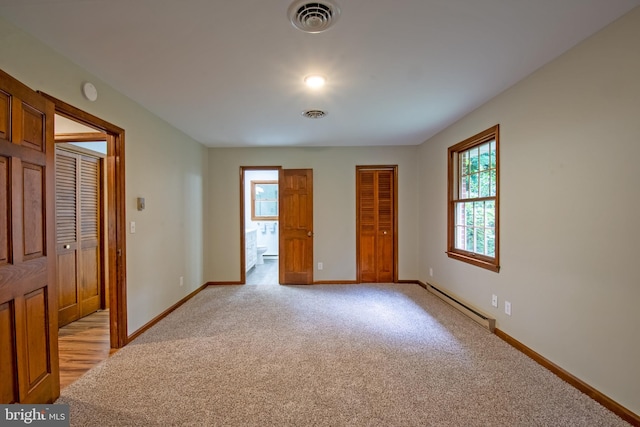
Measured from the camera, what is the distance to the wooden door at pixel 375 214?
15.4 feet

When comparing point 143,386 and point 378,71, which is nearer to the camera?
point 143,386

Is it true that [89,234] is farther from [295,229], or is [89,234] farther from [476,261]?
[476,261]

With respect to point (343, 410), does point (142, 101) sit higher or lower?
higher

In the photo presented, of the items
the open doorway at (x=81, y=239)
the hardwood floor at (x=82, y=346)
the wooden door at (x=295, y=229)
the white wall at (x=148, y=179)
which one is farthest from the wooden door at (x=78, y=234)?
the wooden door at (x=295, y=229)

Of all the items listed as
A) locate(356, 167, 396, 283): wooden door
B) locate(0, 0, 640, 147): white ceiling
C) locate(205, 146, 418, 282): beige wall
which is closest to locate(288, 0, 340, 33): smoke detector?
locate(0, 0, 640, 147): white ceiling

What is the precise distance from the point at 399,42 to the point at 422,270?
364 centimetres

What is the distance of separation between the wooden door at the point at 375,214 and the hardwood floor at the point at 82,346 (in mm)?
3479

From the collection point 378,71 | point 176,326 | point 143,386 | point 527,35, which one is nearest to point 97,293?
point 176,326

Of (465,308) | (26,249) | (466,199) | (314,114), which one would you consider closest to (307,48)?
(314,114)

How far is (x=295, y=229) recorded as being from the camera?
4656 millimetres

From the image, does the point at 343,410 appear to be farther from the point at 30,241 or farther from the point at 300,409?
the point at 30,241

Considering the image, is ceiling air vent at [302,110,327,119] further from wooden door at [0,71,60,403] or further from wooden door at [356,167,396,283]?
wooden door at [0,71,60,403]

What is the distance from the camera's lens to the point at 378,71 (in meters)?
2.14
